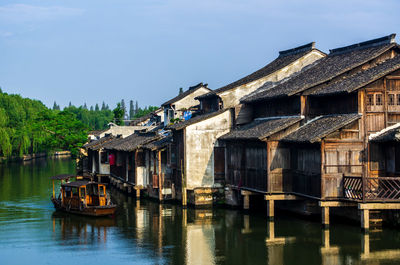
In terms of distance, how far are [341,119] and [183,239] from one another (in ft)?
34.0

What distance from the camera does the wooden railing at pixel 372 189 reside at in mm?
27359

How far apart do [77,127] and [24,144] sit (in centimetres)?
1725

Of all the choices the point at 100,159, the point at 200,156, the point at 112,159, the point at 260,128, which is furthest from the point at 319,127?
the point at 100,159

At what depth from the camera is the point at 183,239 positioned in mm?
29203

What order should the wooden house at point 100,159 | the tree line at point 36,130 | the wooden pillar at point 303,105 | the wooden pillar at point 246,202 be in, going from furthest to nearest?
the tree line at point 36,130, the wooden house at point 100,159, the wooden pillar at point 246,202, the wooden pillar at point 303,105

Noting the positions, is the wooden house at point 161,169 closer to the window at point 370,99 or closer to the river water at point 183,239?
the river water at point 183,239

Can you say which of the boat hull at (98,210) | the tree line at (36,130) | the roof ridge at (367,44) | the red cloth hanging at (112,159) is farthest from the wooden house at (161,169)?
the tree line at (36,130)

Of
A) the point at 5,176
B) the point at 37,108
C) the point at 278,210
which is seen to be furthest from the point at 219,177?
the point at 37,108

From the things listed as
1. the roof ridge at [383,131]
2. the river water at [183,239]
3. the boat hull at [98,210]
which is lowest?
the river water at [183,239]

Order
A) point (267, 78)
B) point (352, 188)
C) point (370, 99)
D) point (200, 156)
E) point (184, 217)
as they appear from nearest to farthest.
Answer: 1. point (352, 188)
2. point (370, 99)
3. point (184, 217)
4. point (200, 156)
5. point (267, 78)

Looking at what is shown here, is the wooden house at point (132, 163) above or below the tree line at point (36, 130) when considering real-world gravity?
below

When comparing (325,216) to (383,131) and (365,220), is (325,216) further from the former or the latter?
(383,131)

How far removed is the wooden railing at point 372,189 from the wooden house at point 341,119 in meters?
0.07

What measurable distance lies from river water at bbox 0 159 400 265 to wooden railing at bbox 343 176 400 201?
191 centimetres
